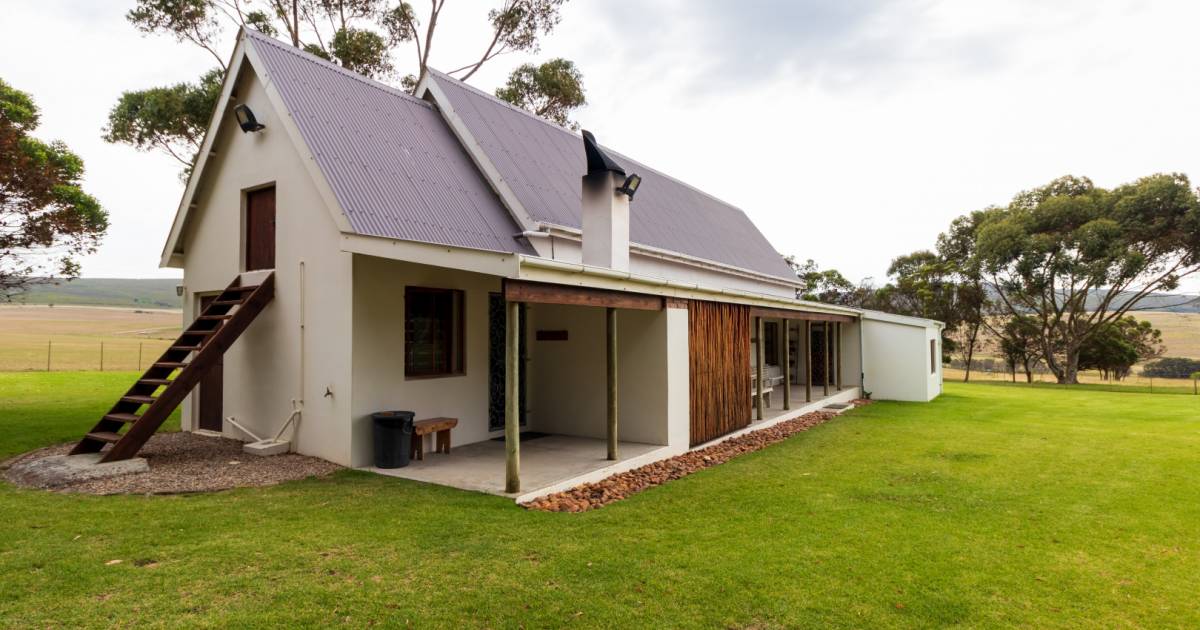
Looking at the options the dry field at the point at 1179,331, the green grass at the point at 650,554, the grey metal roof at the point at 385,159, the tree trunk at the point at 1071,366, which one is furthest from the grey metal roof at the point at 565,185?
the dry field at the point at 1179,331

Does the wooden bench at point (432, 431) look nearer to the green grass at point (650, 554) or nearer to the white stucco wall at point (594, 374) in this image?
the green grass at point (650, 554)

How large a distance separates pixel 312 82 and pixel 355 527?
7.24 m

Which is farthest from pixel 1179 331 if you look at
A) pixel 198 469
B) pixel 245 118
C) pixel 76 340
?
pixel 76 340

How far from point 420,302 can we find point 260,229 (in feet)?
8.98

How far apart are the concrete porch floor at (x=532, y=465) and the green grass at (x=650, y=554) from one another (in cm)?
47

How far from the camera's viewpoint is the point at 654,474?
7.68m

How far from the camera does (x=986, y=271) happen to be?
28.2 m

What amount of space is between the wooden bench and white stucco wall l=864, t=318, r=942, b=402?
519 inches

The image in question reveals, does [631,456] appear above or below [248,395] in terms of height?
below

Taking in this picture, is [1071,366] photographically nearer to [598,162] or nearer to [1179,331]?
[598,162]

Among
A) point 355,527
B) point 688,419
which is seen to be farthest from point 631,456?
point 355,527

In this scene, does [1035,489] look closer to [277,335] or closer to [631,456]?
[631,456]

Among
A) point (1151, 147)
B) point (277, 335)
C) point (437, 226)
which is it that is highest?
point (1151, 147)

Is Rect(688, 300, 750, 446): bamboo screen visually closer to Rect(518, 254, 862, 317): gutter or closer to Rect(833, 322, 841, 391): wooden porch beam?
Rect(518, 254, 862, 317): gutter
